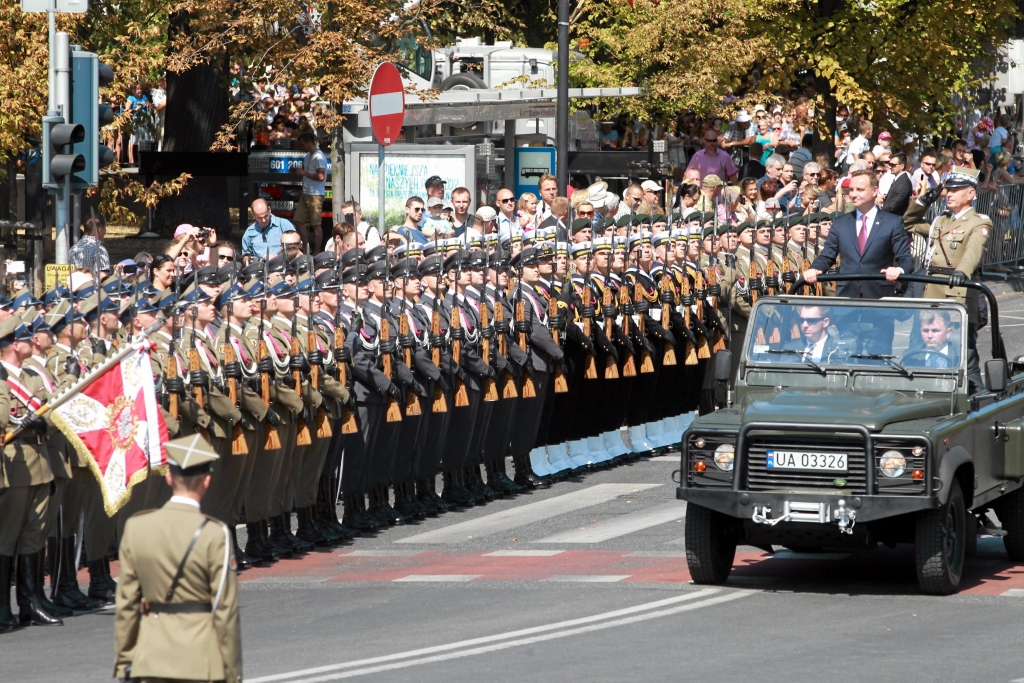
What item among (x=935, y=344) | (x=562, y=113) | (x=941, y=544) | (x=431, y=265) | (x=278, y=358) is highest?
(x=562, y=113)

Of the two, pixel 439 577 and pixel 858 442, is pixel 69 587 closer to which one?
pixel 439 577

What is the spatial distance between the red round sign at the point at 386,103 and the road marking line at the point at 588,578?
5458 millimetres


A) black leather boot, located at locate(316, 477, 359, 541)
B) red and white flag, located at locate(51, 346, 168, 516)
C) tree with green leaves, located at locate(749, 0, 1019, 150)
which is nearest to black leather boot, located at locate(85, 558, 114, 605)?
red and white flag, located at locate(51, 346, 168, 516)

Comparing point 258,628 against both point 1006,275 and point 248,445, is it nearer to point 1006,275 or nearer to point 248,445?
point 248,445

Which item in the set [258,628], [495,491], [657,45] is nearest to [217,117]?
[657,45]

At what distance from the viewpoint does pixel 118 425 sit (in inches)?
437

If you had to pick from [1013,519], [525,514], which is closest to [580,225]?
[525,514]

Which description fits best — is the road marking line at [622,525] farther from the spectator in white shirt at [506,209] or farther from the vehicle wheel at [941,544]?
the spectator in white shirt at [506,209]

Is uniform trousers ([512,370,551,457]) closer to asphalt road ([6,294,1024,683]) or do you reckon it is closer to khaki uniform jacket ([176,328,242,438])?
asphalt road ([6,294,1024,683])

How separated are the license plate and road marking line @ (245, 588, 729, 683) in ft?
3.21

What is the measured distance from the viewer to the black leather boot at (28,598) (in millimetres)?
11492

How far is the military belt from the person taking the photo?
282 inches

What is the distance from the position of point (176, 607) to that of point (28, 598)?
186 inches

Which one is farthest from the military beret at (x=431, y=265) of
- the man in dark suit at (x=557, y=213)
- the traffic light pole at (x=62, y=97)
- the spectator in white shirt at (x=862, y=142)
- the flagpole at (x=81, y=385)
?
the spectator in white shirt at (x=862, y=142)
